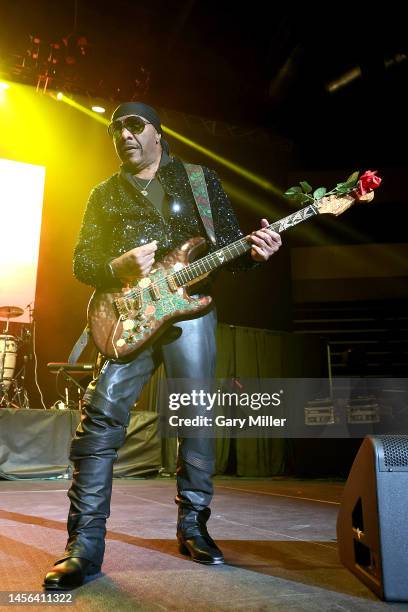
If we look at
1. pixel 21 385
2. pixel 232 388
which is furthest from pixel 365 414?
pixel 21 385

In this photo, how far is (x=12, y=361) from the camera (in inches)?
274

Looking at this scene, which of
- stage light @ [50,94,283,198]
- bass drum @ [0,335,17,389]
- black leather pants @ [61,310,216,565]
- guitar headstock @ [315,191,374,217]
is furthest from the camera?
stage light @ [50,94,283,198]

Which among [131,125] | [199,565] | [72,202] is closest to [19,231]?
[72,202]

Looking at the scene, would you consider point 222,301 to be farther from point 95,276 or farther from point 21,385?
point 95,276

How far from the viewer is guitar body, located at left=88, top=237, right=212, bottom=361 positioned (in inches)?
70.8

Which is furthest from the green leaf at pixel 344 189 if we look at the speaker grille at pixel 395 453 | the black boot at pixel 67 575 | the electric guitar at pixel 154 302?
the black boot at pixel 67 575

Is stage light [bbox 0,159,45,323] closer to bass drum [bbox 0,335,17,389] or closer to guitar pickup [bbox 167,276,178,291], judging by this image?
bass drum [bbox 0,335,17,389]

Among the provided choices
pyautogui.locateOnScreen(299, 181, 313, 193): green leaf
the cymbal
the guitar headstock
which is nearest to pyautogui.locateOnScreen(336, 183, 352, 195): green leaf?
the guitar headstock

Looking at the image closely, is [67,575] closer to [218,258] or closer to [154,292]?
[154,292]

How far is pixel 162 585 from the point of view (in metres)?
1.46

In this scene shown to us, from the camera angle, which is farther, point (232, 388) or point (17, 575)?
point (232, 388)

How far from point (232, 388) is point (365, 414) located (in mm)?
1943

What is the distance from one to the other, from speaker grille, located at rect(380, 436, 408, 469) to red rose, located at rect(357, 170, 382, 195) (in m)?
1.23

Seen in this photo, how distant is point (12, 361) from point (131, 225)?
5.62 m
